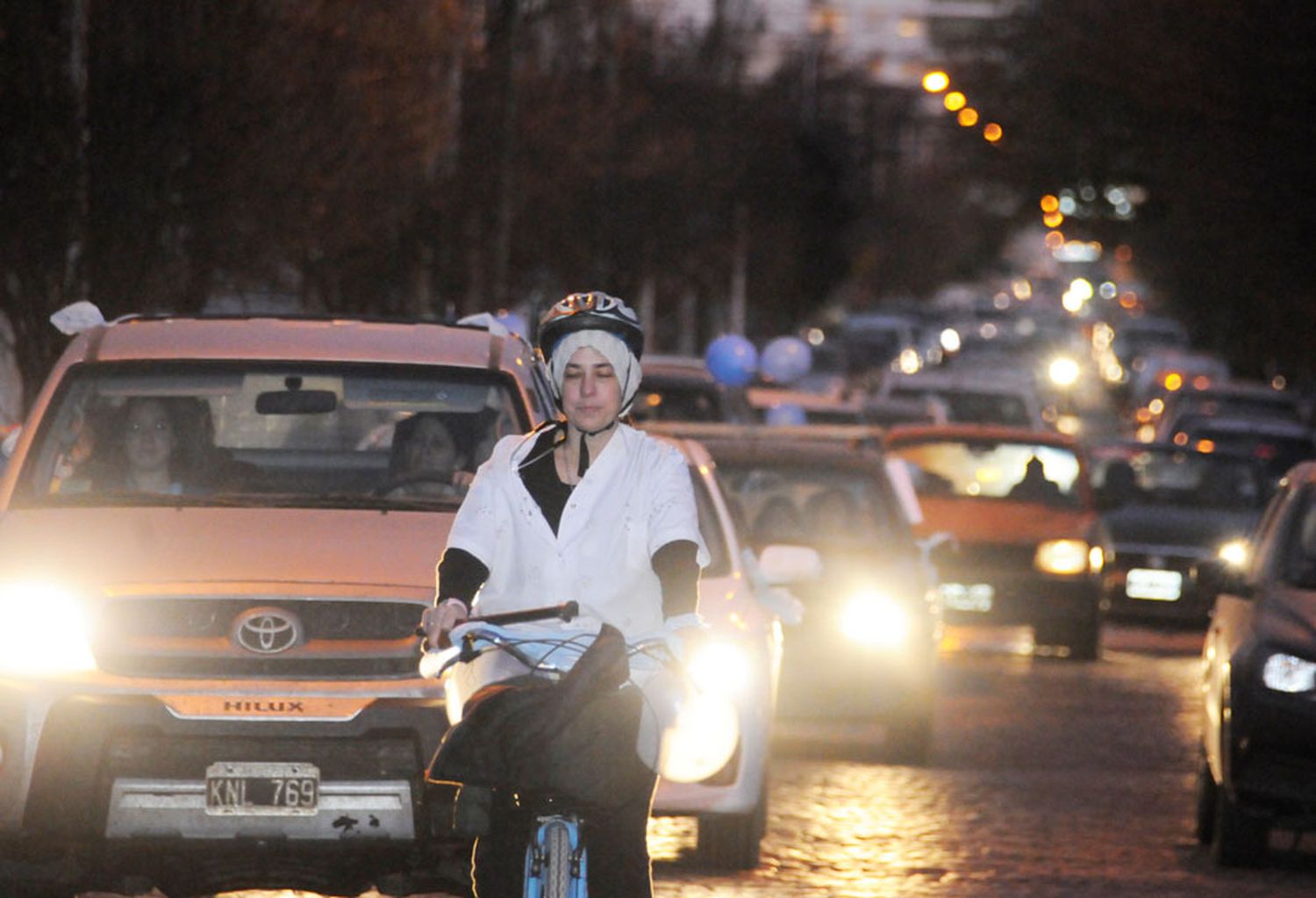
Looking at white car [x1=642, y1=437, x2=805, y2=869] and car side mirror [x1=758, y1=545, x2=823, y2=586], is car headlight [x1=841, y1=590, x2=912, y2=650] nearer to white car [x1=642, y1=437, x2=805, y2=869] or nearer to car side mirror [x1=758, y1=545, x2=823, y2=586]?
white car [x1=642, y1=437, x2=805, y2=869]

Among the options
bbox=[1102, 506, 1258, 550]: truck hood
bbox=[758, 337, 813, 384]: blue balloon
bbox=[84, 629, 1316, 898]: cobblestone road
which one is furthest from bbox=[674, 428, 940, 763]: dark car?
bbox=[758, 337, 813, 384]: blue balloon

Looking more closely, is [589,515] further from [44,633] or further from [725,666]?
[725,666]

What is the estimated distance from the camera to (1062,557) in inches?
810

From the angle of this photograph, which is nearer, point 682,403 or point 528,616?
point 528,616

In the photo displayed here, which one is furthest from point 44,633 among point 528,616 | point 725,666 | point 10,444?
point 725,666

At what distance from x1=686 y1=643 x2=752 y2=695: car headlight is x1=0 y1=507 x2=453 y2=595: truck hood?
1413mm

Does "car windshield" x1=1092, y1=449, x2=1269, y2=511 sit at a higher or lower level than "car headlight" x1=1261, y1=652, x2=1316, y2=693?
higher

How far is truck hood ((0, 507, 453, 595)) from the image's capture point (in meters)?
8.48

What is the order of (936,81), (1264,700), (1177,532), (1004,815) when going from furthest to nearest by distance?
(936,81), (1177,532), (1004,815), (1264,700)

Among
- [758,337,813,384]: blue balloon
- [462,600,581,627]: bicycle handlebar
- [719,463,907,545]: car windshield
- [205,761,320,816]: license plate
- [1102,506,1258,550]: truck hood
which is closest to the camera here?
→ [462,600,581,627]: bicycle handlebar

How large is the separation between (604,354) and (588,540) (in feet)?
1.32

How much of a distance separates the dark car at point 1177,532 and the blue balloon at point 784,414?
2666 millimetres

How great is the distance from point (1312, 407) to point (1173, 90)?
6.41 metres

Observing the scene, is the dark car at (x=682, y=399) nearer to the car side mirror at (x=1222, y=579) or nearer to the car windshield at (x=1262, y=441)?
the car windshield at (x=1262, y=441)
